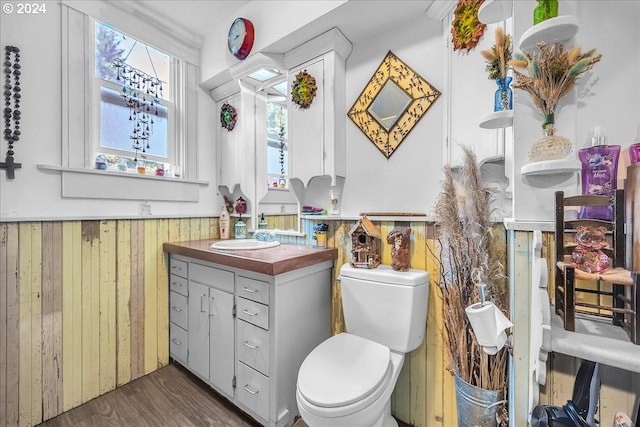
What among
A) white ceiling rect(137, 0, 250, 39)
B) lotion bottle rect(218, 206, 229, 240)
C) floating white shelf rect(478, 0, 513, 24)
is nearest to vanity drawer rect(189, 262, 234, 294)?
lotion bottle rect(218, 206, 229, 240)

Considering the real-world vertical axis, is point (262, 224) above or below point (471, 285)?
above

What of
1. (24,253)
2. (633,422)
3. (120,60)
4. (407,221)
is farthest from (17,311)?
(633,422)

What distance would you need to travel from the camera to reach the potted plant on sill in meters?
1.20

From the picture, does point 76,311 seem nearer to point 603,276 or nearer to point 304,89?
point 304,89

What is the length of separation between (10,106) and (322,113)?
1.78 metres

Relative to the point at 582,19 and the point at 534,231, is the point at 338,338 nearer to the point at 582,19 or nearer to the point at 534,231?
the point at 534,231

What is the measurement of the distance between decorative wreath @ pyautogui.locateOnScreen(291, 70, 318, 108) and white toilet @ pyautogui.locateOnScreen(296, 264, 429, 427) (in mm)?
1170

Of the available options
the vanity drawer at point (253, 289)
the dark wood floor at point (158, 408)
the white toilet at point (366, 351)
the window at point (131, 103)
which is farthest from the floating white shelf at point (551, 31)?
the window at point (131, 103)

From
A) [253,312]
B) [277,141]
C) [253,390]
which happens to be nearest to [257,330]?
[253,312]

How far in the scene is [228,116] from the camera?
2.45 metres

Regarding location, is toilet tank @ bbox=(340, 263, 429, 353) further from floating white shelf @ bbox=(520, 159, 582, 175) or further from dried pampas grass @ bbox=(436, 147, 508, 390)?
floating white shelf @ bbox=(520, 159, 582, 175)

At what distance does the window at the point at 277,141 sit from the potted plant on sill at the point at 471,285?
126 centimetres

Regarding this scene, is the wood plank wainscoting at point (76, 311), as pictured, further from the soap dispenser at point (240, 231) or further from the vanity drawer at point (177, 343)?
the soap dispenser at point (240, 231)

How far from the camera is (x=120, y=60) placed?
2.01 m
